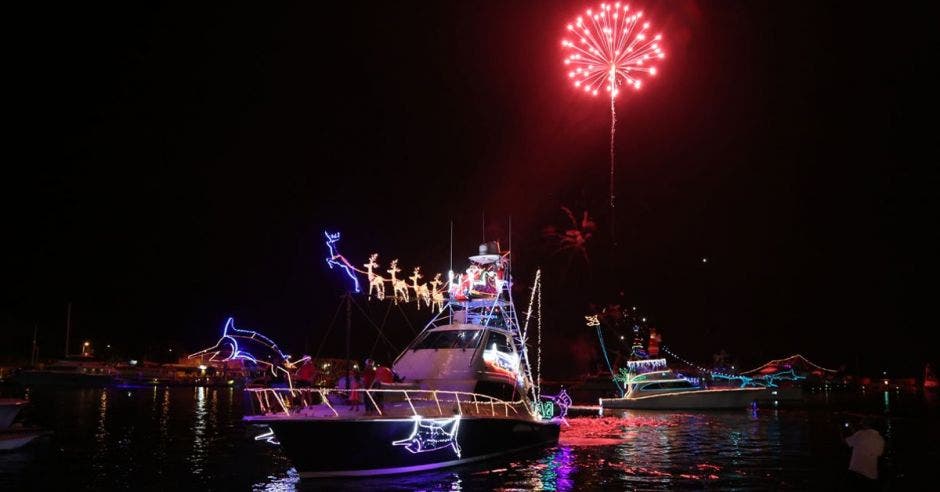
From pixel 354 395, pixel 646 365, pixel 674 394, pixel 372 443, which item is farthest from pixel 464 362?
pixel 646 365

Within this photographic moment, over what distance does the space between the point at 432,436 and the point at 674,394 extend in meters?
33.0

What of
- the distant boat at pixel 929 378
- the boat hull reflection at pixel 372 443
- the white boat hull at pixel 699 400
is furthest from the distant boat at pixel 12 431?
the distant boat at pixel 929 378

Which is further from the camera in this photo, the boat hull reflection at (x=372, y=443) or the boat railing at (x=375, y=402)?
the boat railing at (x=375, y=402)

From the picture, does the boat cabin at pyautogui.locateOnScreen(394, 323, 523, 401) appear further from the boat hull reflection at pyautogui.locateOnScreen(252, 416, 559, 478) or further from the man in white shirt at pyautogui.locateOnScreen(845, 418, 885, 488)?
the man in white shirt at pyautogui.locateOnScreen(845, 418, 885, 488)

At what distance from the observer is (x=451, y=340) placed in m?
20.9

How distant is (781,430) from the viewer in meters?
31.3

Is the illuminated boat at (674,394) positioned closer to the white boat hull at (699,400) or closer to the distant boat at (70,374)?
the white boat hull at (699,400)

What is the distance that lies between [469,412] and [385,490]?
3.84 m

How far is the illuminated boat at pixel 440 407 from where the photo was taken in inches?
605

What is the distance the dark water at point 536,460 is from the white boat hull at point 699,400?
470 inches

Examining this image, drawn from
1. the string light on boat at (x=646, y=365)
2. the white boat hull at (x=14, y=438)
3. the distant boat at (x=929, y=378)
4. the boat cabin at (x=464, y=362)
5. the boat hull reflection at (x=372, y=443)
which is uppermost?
the boat cabin at (x=464, y=362)

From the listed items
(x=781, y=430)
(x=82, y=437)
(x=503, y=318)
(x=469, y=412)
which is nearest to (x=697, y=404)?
(x=781, y=430)

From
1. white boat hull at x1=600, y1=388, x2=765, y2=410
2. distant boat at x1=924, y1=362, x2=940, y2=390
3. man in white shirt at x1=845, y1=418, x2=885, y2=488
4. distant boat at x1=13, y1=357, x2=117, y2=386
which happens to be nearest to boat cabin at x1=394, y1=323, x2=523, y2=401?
man in white shirt at x1=845, y1=418, x2=885, y2=488

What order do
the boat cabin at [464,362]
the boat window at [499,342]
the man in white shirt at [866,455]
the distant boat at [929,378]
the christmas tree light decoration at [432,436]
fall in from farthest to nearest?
1. the distant boat at [929,378]
2. the boat window at [499,342]
3. the boat cabin at [464,362]
4. the christmas tree light decoration at [432,436]
5. the man in white shirt at [866,455]
